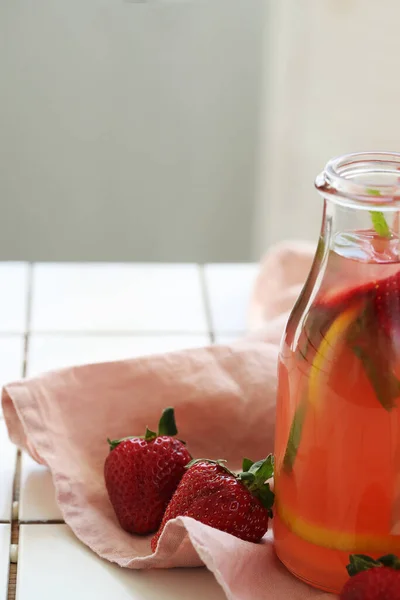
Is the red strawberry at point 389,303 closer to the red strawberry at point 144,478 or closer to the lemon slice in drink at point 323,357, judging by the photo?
the lemon slice in drink at point 323,357

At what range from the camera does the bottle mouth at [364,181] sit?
1.65 ft

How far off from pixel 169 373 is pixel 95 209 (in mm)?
1644

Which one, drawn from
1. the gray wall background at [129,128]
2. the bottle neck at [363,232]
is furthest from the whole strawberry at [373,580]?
the gray wall background at [129,128]

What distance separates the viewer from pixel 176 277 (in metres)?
1.14

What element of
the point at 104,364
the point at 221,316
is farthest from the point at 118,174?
the point at 104,364

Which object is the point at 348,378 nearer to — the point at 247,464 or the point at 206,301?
the point at 247,464

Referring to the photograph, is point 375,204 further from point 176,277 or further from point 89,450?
point 176,277

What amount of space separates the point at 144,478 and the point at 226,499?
0.08 metres

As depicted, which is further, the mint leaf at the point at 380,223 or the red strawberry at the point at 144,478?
the red strawberry at the point at 144,478

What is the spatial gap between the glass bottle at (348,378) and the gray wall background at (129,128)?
172 cm

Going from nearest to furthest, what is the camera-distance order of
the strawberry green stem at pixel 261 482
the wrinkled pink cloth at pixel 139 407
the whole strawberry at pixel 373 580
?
the whole strawberry at pixel 373 580 < the strawberry green stem at pixel 261 482 < the wrinkled pink cloth at pixel 139 407

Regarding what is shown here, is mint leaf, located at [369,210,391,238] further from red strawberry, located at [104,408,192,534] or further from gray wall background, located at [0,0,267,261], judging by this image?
gray wall background, located at [0,0,267,261]

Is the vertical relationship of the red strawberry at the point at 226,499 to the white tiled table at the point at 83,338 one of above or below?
above

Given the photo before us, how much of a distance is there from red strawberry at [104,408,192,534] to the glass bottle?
11 cm
